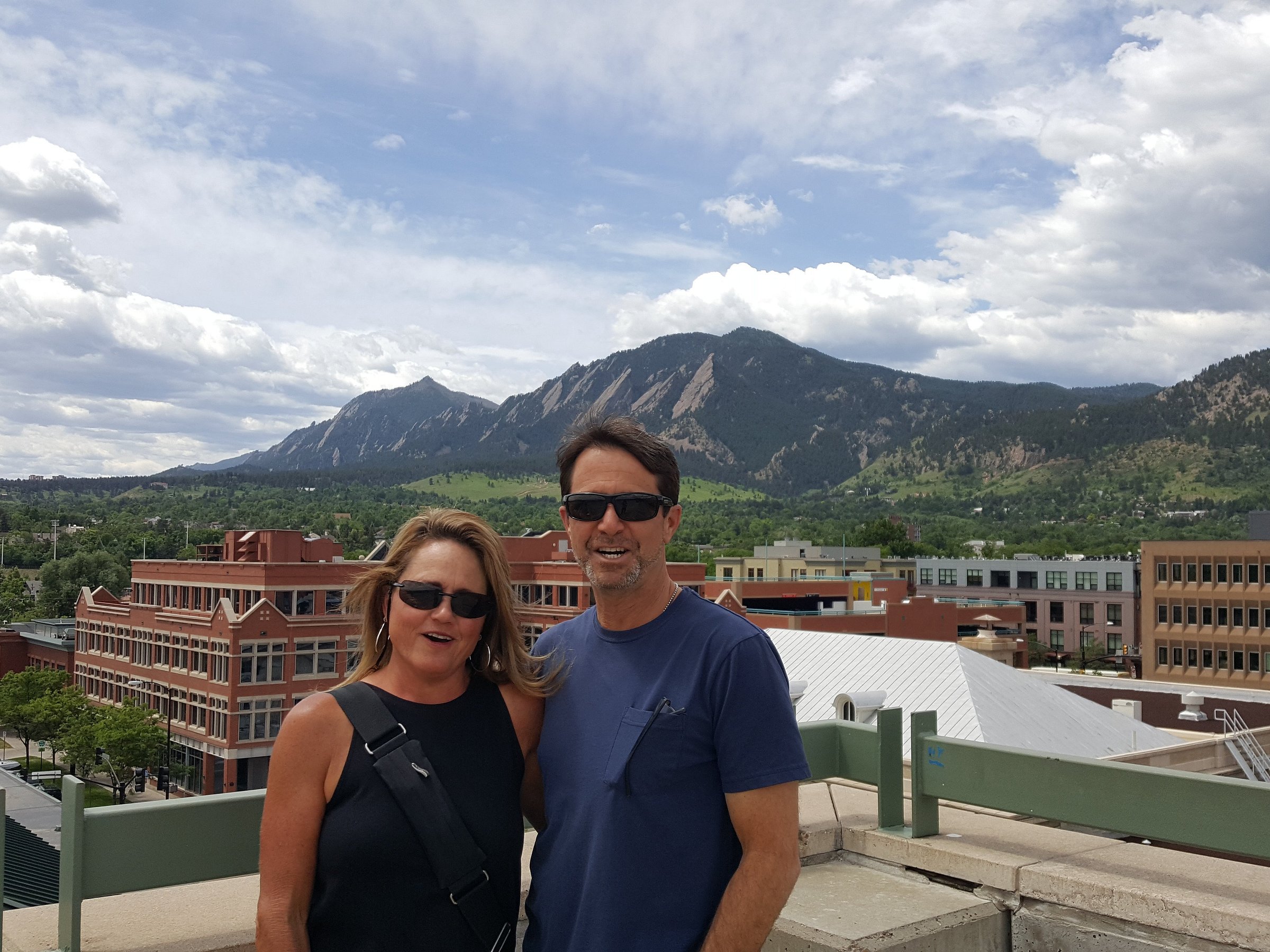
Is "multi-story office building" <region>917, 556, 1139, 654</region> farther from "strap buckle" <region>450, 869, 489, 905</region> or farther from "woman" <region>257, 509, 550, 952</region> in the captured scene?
"strap buckle" <region>450, 869, 489, 905</region>

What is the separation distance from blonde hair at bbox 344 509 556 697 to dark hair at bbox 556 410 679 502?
29 cm

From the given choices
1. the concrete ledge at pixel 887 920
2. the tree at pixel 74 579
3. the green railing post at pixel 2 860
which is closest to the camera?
the green railing post at pixel 2 860

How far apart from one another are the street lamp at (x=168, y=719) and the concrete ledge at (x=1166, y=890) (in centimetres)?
5661

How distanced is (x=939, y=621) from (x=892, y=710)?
56598 mm

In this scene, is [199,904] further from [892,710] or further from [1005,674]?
[1005,674]

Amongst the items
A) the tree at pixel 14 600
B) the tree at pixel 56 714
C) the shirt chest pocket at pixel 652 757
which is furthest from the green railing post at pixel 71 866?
the tree at pixel 14 600

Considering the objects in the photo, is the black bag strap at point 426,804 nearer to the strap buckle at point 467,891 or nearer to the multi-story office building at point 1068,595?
the strap buckle at point 467,891

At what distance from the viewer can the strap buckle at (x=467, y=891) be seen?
2492mm

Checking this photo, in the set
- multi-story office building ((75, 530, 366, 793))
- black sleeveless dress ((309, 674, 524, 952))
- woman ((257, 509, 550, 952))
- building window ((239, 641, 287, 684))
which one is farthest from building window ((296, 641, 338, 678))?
black sleeveless dress ((309, 674, 524, 952))

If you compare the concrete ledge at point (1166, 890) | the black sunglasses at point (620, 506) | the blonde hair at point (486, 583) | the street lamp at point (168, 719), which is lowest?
the street lamp at point (168, 719)

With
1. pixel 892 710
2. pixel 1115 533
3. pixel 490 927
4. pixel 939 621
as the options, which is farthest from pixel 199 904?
pixel 1115 533

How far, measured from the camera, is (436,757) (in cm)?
258

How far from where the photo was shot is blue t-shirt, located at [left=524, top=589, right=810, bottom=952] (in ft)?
8.14

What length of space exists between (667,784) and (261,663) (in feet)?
186
